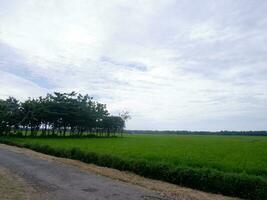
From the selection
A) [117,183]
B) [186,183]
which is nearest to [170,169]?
[186,183]

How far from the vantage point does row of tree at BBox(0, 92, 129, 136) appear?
67.9 metres

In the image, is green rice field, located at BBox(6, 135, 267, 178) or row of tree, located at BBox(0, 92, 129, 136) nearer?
green rice field, located at BBox(6, 135, 267, 178)

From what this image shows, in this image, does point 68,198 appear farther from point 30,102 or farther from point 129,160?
point 30,102

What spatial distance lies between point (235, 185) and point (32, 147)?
91.1ft

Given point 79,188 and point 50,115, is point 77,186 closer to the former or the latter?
point 79,188

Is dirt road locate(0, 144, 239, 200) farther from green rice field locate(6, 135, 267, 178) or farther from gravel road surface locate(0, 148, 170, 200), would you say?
green rice field locate(6, 135, 267, 178)

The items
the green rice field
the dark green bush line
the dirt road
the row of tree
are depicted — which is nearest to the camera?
the dirt road

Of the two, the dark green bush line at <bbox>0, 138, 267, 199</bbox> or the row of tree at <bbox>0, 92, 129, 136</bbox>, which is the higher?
the row of tree at <bbox>0, 92, 129, 136</bbox>

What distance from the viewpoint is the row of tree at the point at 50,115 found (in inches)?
2675

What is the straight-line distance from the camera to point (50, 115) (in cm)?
7156

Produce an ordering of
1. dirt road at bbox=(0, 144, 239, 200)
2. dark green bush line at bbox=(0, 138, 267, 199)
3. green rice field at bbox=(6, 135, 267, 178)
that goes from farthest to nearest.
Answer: green rice field at bbox=(6, 135, 267, 178) → dark green bush line at bbox=(0, 138, 267, 199) → dirt road at bbox=(0, 144, 239, 200)

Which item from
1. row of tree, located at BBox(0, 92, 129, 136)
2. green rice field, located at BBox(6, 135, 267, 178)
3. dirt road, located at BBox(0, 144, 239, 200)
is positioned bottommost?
dirt road, located at BBox(0, 144, 239, 200)

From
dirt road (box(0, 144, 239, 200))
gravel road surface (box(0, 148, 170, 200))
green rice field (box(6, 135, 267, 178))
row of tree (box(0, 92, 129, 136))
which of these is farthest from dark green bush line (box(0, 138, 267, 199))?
row of tree (box(0, 92, 129, 136))

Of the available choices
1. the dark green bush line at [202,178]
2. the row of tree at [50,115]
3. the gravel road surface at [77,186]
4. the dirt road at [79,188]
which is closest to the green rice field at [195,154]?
the dark green bush line at [202,178]
